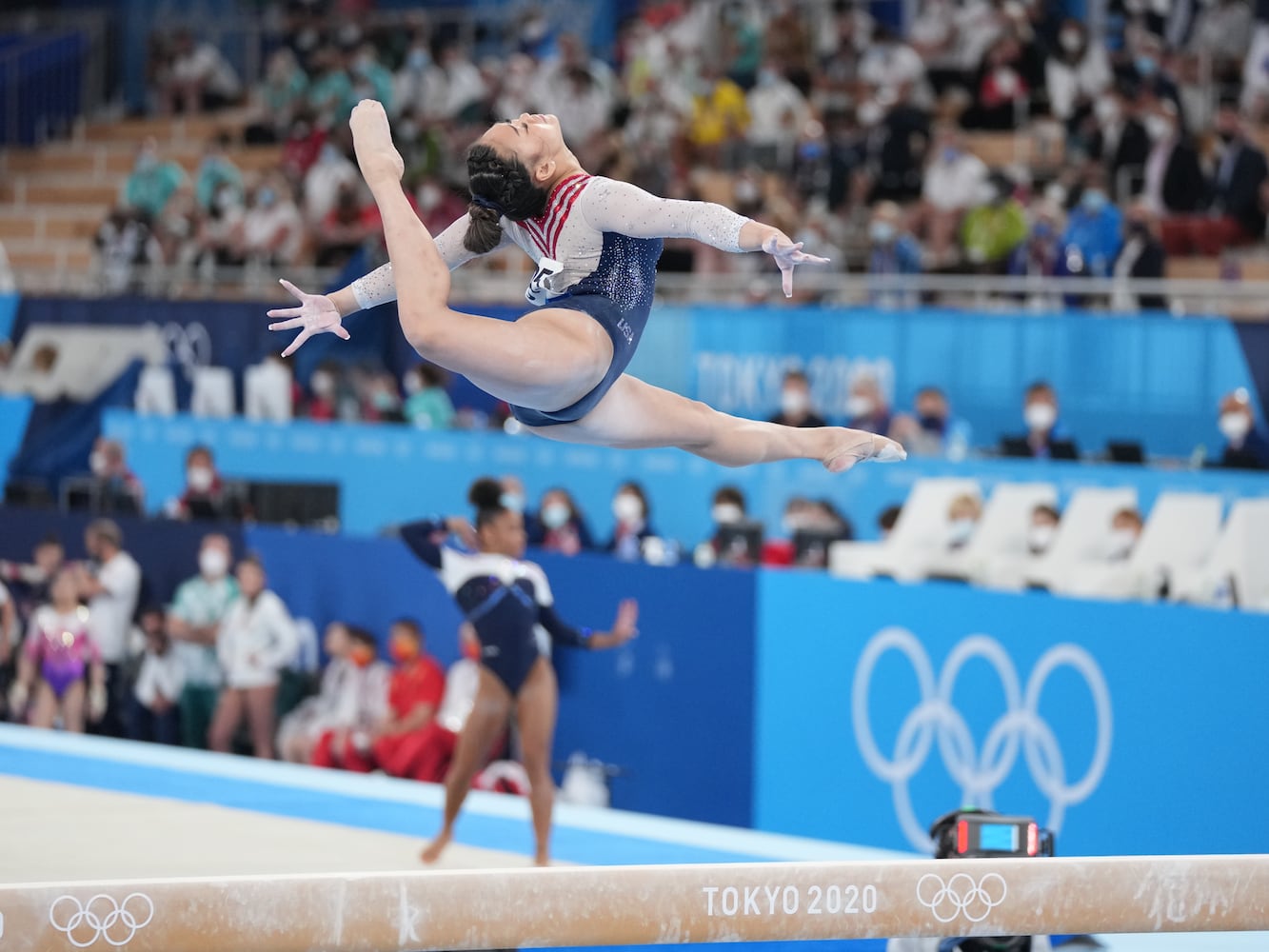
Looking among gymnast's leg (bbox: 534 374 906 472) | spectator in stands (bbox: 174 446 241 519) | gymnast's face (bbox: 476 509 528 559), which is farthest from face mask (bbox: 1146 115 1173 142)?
gymnast's leg (bbox: 534 374 906 472)

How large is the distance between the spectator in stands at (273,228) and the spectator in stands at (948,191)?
559 centimetres

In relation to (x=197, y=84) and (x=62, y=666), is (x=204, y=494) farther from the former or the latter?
(x=197, y=84)

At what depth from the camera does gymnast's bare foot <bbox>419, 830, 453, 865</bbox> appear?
8.59m

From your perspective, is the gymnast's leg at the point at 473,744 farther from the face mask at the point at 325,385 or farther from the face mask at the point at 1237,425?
the face mask at the point at 325,385

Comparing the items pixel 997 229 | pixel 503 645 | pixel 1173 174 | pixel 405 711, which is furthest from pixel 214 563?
pixel 1173 174

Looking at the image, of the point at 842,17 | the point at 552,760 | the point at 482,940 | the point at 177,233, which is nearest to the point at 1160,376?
the point at 552,760

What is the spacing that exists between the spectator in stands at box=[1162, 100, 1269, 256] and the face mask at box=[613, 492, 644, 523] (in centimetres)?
420

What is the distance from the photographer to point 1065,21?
15391 mm

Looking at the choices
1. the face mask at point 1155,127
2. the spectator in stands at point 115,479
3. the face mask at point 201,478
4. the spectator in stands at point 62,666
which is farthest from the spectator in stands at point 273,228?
the face mask at point 1155,127

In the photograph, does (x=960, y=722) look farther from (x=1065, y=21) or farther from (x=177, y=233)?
(x=177, y=233)

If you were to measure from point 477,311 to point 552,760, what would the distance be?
390 centimetres

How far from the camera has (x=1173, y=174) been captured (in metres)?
13.6

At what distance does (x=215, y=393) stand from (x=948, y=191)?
572 cm

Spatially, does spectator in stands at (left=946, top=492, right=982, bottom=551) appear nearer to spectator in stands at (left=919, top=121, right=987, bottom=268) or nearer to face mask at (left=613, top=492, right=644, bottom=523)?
face mask at (left=613, top=492, right=644, bottom=523)
